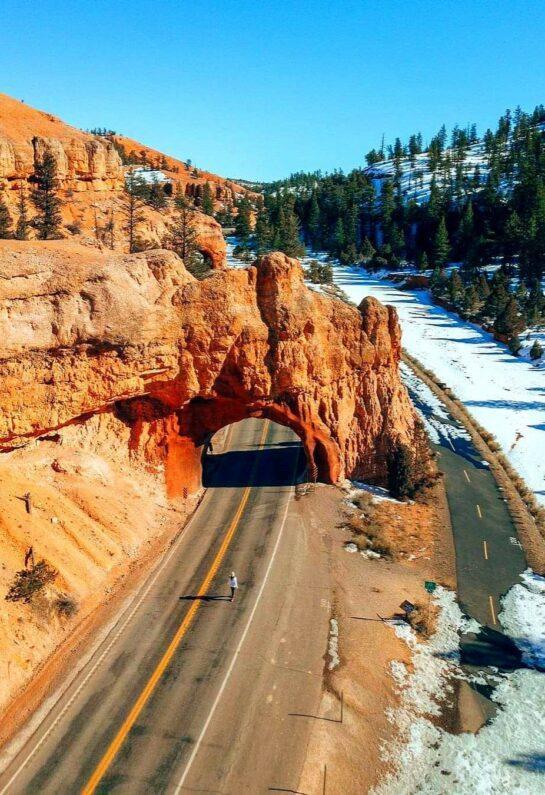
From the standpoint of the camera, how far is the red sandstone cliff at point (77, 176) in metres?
56.9

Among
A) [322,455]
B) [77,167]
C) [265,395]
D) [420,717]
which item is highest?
[77,167]

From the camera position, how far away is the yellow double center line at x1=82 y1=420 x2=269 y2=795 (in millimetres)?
15742

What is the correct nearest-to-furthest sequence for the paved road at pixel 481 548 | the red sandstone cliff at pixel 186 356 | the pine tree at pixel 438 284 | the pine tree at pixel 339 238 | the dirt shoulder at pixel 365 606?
the dirt shoulder at pixel 365 606 → the paved road at pixel 481 548 → the red sandstone cliff at pixel 186 356 → the pine tree at pixel 438 284 → the pine tree at pixel 339 238

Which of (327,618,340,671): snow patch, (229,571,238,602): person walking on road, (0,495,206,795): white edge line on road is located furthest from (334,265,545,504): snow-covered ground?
(0,495,206,795): white edge line on road

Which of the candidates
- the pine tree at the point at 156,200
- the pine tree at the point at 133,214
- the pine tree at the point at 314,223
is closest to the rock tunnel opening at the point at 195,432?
the pine tree at the point at 133,214

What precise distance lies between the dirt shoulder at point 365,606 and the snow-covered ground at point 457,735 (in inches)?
21.7

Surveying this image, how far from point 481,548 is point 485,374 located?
38.1 m

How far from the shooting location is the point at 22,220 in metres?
41.7

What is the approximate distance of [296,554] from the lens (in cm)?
2678

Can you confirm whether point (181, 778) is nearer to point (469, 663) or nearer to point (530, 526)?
point (469, 663)

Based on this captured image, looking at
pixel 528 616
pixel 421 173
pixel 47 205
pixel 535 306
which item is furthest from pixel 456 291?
pixel 421 173

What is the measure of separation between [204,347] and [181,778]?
18567mm

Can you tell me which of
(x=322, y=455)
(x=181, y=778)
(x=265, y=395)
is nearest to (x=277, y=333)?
(x=265, y=395)

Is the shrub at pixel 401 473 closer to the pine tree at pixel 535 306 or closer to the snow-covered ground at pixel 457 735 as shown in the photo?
the snow-covered ground at pixel 457 735
